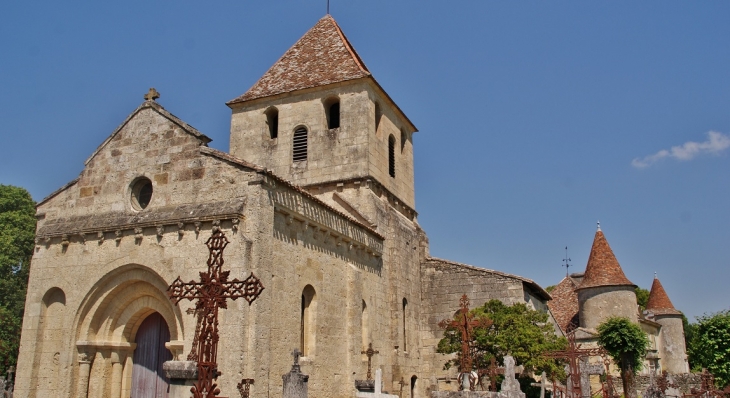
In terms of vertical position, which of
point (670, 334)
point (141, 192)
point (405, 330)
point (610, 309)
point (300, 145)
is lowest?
point (405, 330)

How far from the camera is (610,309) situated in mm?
30781

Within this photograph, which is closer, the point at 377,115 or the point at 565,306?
the point at 377,115

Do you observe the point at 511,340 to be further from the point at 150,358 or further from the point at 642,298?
the point at 642,298

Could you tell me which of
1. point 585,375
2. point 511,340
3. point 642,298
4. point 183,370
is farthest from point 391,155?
point 642,298

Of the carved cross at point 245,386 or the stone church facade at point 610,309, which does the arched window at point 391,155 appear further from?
the carved cross at point 245,386

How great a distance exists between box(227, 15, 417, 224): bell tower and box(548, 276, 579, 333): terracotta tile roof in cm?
1465

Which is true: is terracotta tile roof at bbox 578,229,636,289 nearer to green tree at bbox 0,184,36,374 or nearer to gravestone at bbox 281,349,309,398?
gravestone at bbox 281,349,309,398

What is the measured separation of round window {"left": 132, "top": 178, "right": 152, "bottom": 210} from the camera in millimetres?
15602

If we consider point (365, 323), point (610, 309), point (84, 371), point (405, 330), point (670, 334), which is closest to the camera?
point (84, 371)

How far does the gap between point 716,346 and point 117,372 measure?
25002 millimetres

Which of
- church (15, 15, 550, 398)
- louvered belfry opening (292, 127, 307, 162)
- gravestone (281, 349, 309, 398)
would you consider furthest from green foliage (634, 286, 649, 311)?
gravestone (281, 349, 309, 398)

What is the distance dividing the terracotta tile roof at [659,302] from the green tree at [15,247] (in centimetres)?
3463

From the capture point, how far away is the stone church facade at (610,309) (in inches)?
1210

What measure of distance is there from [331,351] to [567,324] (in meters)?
21.9
